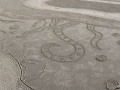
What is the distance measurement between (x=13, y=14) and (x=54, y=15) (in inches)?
59.2

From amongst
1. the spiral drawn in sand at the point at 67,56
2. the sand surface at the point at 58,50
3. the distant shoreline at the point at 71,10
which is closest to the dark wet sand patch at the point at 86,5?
the distant shoreline at the point at 71,10

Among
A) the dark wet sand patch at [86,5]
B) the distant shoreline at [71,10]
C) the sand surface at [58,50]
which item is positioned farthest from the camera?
the dark wet sand patch at [86,5]

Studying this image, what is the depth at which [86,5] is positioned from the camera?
8250mm

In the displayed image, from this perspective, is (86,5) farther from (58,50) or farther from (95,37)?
(58,50)

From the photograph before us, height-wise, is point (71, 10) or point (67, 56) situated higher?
point (71, 10)

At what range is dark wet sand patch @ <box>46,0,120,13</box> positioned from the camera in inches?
312

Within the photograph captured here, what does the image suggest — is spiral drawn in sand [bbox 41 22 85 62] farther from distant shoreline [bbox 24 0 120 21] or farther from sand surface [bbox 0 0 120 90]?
distant shoreline [bbox 24 0 120 21]

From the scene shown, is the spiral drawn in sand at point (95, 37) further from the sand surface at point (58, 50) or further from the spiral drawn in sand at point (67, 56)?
the spiral drawn in sand at point (67, 56)

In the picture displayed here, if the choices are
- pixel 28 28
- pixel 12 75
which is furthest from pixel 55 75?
pixel 28 28

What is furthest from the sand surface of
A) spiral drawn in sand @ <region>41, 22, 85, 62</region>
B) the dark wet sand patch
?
the dark wet sand patch

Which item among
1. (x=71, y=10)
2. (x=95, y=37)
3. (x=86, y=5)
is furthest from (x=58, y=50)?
(x=86, y=5)

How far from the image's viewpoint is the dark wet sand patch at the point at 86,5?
26.0 feet

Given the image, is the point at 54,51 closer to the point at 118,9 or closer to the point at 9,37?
the point at 9,37

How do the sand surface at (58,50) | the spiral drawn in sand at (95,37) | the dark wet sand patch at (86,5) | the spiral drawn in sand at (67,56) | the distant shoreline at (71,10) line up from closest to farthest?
the sand surface at (58,50), the spiral drawn in sand at (67,56), the spiral drawn in sand at (95,37), the distant shoreline at (71,10), the dark wet sand patch at (86,5)
